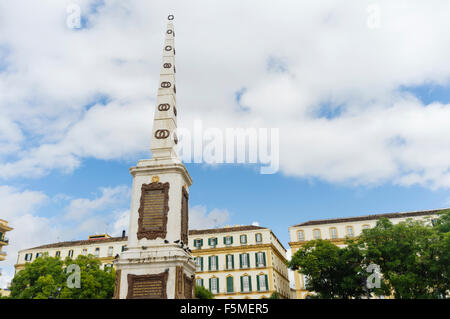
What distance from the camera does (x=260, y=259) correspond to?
56.2m

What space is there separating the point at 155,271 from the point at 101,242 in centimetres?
4983

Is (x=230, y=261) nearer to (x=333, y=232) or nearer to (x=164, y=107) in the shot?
(x=333, y=232)

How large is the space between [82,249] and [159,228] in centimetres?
5094

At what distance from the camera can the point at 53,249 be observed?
6475 centimetres

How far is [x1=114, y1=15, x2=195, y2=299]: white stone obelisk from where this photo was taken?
59.0ft

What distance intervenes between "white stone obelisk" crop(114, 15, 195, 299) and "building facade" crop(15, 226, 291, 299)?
113ft

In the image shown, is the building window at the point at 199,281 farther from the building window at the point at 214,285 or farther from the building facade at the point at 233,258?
the building window at the point at 214,285

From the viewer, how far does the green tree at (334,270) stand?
33688mm

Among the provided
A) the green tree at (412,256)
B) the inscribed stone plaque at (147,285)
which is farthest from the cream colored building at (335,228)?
the inscribed stone plaque at (147,285)

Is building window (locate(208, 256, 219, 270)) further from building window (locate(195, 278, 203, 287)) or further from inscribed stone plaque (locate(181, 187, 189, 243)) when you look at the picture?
→ inscribed stone plaque (locate(181, 187, 189, 243))

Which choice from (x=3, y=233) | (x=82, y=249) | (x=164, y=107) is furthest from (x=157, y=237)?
(x=82, y=249)

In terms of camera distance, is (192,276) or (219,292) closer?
(192,276)
